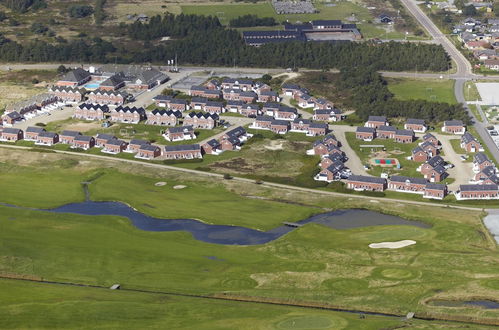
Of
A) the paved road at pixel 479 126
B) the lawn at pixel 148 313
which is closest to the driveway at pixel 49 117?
the lawn at pixel 148 313

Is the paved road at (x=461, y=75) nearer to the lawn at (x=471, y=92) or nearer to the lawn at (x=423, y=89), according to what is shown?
the lawn at (x=471, y=92)

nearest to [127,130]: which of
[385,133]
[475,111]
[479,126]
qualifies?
[385,133]

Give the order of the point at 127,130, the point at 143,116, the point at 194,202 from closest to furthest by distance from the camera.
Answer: the point at 194,202, the point at 127,130, the point at 143,116

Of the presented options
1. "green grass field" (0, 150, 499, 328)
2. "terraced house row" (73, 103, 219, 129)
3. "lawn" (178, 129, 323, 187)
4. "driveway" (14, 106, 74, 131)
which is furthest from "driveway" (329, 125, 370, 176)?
"driveway" (14, 106, 74, 131)

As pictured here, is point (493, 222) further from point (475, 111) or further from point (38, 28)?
point (38, 28)

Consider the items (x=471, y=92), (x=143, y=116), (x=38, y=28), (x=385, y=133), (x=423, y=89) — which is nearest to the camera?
(x=385, y=133)

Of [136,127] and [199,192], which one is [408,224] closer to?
[199,192]

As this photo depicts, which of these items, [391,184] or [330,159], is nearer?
[391,184]
